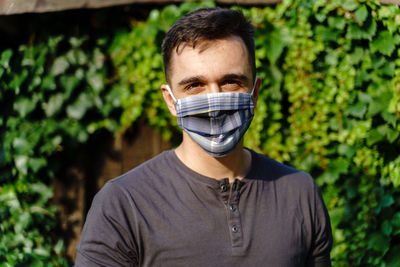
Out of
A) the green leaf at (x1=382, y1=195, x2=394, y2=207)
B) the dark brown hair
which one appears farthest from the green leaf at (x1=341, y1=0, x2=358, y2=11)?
the dark brown hair

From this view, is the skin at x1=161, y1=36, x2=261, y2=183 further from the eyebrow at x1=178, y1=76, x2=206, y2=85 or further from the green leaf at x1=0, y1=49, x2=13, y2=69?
the green leaf at x1=0, y1=49, x2=13, y2=69

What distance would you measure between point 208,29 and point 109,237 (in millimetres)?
969

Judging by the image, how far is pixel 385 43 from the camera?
3203mm

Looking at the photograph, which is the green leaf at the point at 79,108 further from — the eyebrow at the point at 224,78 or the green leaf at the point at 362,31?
the green leaf at the point at 362,31

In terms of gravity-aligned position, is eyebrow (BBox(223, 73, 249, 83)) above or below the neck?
above

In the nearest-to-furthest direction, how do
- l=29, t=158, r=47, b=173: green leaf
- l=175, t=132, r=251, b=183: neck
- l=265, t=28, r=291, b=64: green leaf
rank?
1. l=175, t=132, r=251, b=183: neck
2. l=265, t=28, r=291, b=64: green leaf
3. l=29, t=158, r=47, b=173: green leaf

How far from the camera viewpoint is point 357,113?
336cm

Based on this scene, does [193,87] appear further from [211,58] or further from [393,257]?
[393,257]

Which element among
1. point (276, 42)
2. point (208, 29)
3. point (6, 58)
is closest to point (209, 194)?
point (208, 29)

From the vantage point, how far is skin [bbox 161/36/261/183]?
191 cm

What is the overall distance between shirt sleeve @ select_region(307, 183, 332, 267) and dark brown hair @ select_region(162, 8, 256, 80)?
73cm

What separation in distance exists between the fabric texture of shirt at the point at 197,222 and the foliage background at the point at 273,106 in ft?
4.69

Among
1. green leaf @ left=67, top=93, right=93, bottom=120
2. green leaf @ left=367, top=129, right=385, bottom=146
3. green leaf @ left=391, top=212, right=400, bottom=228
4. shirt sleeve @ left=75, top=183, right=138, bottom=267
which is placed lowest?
green leaf @ left=391, top=212, right=400, bottom=228

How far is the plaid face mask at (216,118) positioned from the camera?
Answer: 1.95 m
